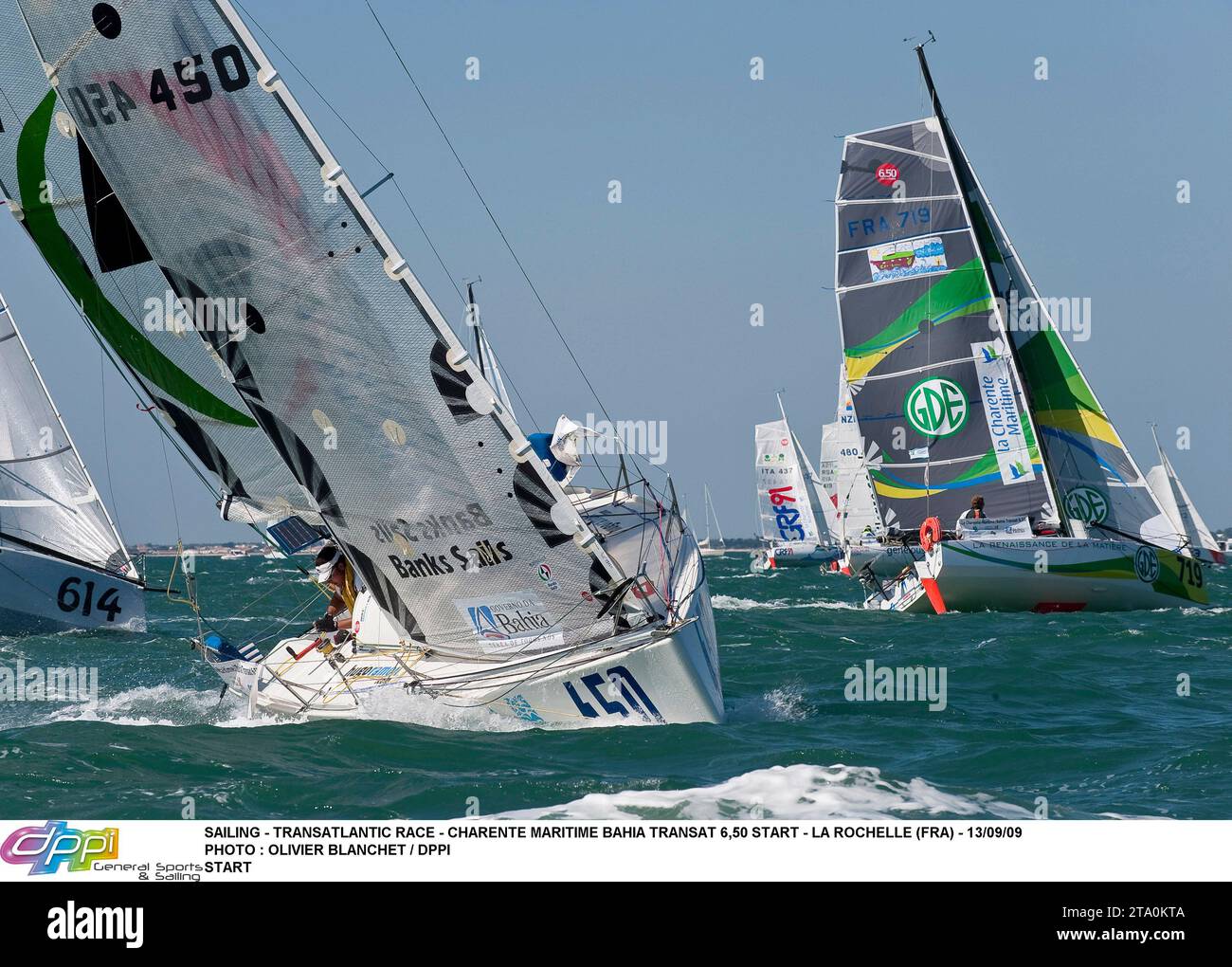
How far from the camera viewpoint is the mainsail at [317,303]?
32.7 feet

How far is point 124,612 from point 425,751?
15.6m

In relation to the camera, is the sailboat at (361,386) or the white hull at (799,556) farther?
the white hull at (799,556)

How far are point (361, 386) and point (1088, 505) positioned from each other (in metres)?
19.4

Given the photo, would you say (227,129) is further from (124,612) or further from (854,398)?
(854,398)

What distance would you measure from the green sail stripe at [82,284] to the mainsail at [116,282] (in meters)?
0.01

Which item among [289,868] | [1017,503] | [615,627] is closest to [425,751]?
[615,627]

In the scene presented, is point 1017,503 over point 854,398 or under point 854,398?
under

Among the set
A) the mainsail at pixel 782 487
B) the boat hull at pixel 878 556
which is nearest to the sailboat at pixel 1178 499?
the boat hull at pixel 878 556

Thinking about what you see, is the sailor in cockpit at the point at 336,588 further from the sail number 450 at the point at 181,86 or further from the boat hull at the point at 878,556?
the boat hull at the point at 878,556

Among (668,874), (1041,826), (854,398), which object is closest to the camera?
(668,874)

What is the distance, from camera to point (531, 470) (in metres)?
10.1

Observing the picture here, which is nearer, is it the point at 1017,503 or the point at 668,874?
the point at 668,874

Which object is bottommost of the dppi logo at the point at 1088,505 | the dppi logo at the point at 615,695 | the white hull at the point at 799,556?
the white hull at the point at 799,556

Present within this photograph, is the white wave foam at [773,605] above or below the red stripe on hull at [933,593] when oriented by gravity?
below
